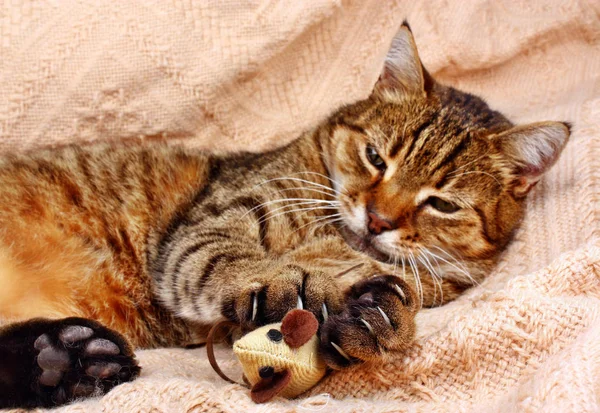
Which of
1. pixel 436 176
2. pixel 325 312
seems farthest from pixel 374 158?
pixel 325 312

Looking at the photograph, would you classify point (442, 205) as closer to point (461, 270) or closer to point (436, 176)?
point (436, 176)

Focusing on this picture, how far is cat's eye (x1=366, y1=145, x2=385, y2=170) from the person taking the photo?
5.45ft

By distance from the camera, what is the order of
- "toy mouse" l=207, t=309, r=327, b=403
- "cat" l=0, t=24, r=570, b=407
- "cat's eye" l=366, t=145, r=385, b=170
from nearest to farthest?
"toy mouse" l=207, t=309, r=327, b=403 < "cat" l=0, t=24, r=570, b=407 < "cat's eye" l=366, t=145, r=385, b=170

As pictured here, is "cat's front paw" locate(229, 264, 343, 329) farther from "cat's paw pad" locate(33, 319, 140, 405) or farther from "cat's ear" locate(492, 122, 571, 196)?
"cat's ear" locate(492, 122, 571, 196)

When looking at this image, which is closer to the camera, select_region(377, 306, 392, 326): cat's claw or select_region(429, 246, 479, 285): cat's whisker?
select_region(377, 306, 392, 326): cat's claw

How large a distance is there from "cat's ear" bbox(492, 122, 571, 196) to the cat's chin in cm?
45

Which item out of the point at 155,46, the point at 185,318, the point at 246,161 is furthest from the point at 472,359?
the point at 155,46

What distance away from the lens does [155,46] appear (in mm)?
1990

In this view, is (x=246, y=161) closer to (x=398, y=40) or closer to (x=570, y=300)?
(x=398, y=40)

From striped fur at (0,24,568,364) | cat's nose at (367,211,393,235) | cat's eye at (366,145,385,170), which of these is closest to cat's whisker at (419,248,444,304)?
striped fur at (0,24,568,364)

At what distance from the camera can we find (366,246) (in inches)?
63.8

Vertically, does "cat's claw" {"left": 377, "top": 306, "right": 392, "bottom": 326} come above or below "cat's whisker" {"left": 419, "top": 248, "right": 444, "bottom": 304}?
above

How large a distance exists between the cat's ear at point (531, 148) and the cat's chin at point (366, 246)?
45cm

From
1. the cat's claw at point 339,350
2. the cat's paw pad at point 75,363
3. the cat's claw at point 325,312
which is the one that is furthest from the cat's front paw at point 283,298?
the cat's paw pad at point 75,363
